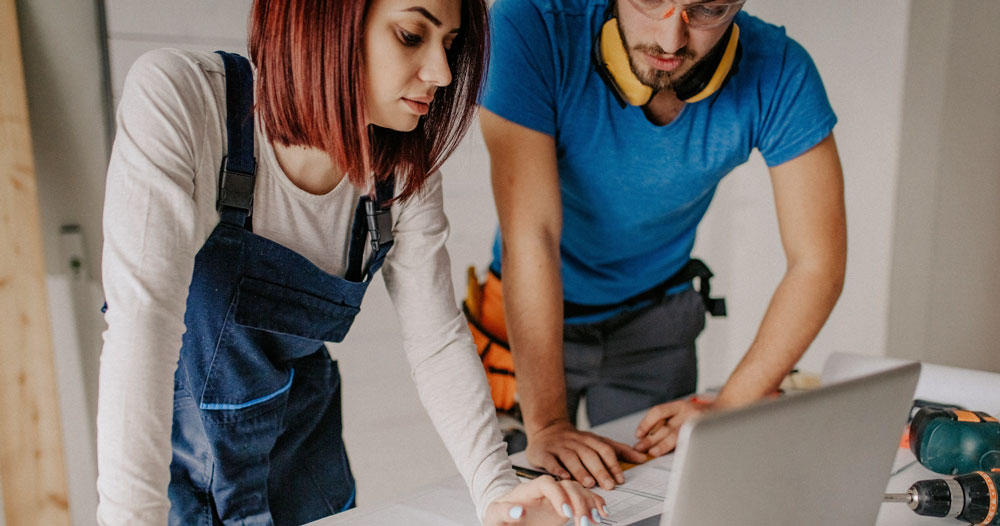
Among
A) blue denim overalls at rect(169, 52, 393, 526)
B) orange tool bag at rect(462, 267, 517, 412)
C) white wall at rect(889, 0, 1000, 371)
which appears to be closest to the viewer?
blue denim overalls at rect(169, 52, 393, 526)

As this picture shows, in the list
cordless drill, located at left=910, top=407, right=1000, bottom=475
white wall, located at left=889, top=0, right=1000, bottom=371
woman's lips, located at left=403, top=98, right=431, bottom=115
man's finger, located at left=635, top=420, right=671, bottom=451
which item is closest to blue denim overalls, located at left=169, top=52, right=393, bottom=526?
woman's lips, located at left=403, top=98, right=431, bottom=115

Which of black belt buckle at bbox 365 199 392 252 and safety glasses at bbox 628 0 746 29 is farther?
safety glasses at bbox 628 0 746 29

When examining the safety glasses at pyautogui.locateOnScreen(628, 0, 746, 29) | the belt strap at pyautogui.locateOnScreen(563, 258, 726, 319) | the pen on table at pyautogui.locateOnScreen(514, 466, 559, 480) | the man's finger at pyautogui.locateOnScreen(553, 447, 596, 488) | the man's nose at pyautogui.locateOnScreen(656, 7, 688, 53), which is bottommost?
the pen on table at pyautogui.locateOnScreen(514, 466, 559, 480)

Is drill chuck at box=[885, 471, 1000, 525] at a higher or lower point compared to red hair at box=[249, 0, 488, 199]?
lower

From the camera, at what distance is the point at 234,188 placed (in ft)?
3.20

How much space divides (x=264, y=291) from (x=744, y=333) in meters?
2.70

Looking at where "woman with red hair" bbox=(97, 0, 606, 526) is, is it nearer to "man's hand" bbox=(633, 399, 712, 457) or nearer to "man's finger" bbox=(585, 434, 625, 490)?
"man's finger" bbox=(585, 434, 625, 490)

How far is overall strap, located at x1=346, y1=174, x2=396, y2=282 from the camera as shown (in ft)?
3.69

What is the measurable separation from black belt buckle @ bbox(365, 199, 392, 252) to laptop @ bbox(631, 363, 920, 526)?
0.59m

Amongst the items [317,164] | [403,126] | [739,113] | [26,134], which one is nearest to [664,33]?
[739,113]

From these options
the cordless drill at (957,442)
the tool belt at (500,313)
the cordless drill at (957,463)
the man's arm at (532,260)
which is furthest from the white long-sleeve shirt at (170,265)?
the cordless drill at (957,442)

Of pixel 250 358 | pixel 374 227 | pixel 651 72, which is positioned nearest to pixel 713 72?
pixel 651 72

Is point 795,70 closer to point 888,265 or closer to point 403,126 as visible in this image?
point 403,126

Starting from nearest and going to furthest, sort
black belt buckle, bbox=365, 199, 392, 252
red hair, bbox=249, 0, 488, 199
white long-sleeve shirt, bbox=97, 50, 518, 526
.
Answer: white long-sleeve shirt, bbox=97, 50, 518, 526
red hair, bbox=249, 0, 488, 199
black belt buckle, bbox=365, 199, 392, 252
